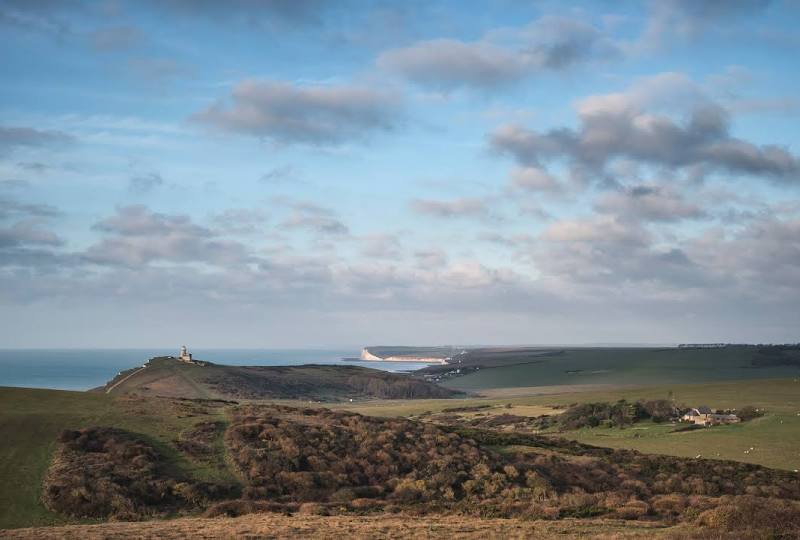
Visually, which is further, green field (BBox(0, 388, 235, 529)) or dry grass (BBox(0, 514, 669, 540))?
green field (BBox(0, 388, 235, 529))

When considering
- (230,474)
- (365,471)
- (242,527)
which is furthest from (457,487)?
(242,527)

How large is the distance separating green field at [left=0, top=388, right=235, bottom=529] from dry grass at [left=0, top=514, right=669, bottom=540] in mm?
4763

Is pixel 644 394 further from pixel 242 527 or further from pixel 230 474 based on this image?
pixel 242 527

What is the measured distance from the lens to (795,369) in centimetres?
18738

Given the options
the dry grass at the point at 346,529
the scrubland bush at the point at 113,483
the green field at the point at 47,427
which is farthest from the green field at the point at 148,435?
the dry grass at the point at 346,529

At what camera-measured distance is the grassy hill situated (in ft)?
320

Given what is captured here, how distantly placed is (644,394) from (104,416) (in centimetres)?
8273

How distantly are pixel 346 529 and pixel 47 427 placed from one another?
73.3 feet

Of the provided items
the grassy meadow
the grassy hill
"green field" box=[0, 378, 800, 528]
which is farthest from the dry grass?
the grassy hill

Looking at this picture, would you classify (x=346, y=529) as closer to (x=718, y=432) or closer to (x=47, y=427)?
(x=47, y=427)

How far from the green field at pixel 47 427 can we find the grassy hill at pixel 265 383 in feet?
126

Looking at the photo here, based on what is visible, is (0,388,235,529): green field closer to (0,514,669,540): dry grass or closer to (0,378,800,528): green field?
(0,378,800,528): green field

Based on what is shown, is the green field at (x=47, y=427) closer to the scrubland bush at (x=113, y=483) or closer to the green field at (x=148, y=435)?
the green field at (x=148, y=435)

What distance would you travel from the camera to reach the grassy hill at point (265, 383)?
97.5 metres
